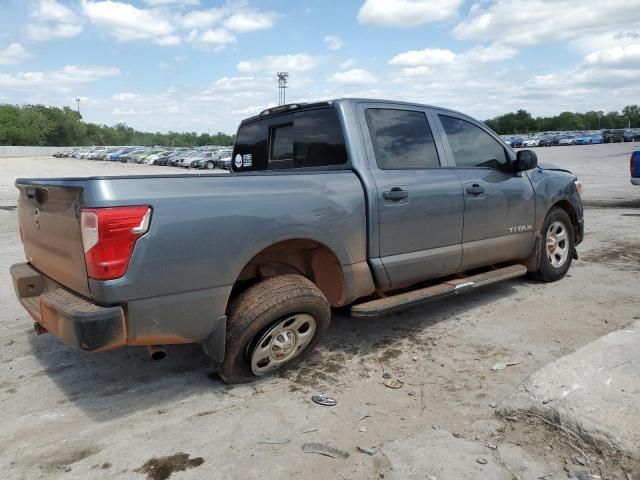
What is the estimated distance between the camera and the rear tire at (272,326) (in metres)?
3.22

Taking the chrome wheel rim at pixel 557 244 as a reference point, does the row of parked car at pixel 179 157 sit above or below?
above

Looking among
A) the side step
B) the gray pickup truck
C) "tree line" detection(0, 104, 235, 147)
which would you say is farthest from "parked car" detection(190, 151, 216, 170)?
"tree line" detection(0, 104, 235, 147)

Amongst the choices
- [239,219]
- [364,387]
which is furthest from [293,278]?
[364,387]

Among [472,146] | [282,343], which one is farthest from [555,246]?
[282,343]

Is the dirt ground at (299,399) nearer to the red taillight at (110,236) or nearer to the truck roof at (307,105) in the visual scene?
the red taillight at (110,236)

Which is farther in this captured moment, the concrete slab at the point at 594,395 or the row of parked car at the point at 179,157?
the row of parked car at the point at 179,157

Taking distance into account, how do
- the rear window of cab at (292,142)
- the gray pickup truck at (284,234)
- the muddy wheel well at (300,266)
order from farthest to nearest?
the rear window of cab at (292,142) < the muddy wheel well at (300,266) < the gray pickup truck at (284,234)

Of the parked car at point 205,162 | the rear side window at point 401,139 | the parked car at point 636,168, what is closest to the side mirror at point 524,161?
the rear side window at point 401,139

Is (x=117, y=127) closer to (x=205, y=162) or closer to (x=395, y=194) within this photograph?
(x=205, y=162)

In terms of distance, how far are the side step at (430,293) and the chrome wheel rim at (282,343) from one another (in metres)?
0.39

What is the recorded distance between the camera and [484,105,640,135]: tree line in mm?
142625

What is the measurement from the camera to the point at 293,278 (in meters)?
3.52

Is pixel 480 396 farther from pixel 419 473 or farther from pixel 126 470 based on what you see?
pixel 126 470

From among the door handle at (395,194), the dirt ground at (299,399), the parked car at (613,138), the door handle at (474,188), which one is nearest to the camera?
the dirt ground at (299,399)
